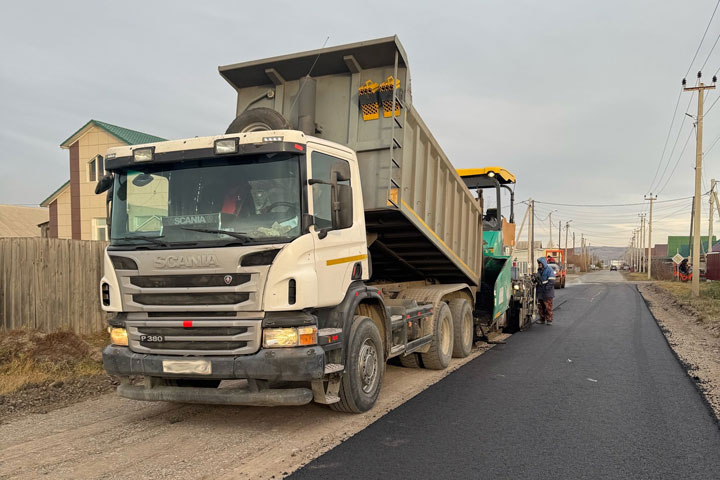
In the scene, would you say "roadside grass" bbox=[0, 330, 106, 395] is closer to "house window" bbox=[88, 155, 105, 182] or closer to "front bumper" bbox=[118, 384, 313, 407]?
"front bumper" bbox=[118, 384, 313, 407]

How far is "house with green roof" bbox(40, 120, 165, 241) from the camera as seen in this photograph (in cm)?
1959

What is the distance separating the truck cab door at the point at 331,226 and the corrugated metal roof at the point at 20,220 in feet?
113

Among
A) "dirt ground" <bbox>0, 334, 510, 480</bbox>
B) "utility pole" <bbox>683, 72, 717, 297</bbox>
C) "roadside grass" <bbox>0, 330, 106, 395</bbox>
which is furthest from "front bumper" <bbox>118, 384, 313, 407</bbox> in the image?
"utility pole" <bbox>683, 72, 717, 297</bbox>

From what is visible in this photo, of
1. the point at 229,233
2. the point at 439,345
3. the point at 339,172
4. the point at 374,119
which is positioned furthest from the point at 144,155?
the point at 439,345

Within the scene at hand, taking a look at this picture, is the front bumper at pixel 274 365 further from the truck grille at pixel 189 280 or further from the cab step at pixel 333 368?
the truck grille at pixel 189 280

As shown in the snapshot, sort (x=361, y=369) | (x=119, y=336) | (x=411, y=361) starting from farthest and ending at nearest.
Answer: (x=411, y=361), (x=361, y=369), (x=119, y=336)

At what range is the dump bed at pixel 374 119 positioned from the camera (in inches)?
226

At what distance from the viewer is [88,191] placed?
64.9 ft

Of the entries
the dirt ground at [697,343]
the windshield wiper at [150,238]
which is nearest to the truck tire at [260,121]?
the windshield wiper at [150,238]

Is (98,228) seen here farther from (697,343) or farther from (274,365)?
(697,343)

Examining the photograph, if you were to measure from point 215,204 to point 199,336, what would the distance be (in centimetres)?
112

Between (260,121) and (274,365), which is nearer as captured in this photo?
(274,365)

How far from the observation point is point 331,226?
4.73 m

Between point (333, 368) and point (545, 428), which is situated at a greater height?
point (333, 368)
